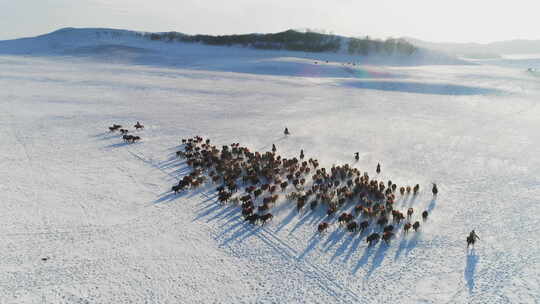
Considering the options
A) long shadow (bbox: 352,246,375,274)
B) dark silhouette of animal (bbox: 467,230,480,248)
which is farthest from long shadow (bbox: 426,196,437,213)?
long shadow (bbox: 352,246,375,274)

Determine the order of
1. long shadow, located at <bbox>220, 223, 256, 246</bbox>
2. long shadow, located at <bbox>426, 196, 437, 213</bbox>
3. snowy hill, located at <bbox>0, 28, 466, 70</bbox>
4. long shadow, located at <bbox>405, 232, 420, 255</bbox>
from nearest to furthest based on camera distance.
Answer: long shadow, located at <bbox>405, 232, 420, 255</bbox>
long shadow, located at <bbox>220, 223, 256, 246</bbox>
long shadow, located at <bbox>426, 196, 437, 213</bbox>
snowy hill, located at <bbox>0, 28, 466, 70</bbox>

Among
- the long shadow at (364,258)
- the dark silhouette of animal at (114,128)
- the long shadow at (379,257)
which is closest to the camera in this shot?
the long shadow at (379,257)

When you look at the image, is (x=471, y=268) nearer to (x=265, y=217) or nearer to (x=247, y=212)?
(x=265, y=217)

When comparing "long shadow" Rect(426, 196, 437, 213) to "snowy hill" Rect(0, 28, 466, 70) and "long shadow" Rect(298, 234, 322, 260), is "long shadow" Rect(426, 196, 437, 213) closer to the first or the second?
"long shadow" Rect(298, 234, 322, 260)

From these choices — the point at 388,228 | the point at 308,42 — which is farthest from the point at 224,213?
the point at 308,42

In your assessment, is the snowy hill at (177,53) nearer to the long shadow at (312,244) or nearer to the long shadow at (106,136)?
the long shadow at (106,136)

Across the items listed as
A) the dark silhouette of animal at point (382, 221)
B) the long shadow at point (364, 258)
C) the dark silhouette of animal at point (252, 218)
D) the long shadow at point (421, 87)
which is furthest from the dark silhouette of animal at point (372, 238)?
the long shadow at point (421, 87)

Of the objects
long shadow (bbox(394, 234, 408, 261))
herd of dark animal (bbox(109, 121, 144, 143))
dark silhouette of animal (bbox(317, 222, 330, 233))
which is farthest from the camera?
herd of dark animal (bbox(109, 121, 144, 143))
